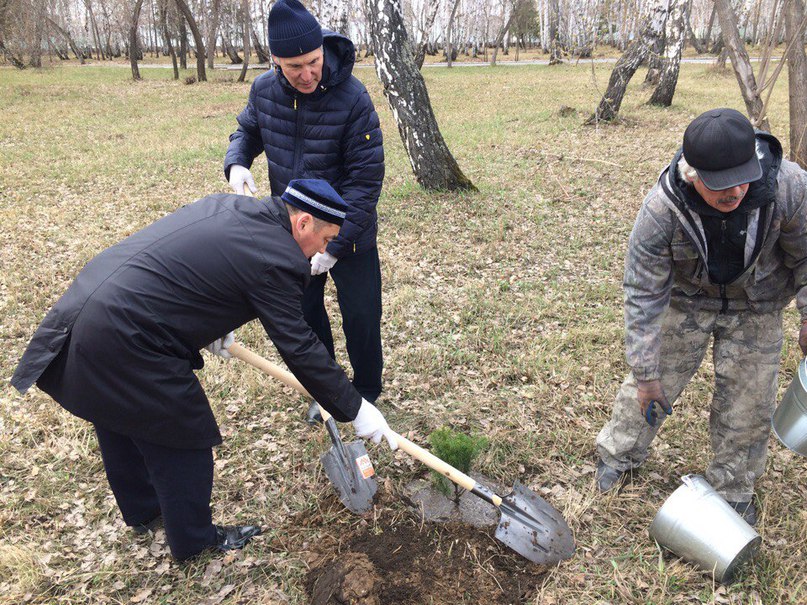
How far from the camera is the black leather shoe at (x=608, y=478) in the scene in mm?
3133

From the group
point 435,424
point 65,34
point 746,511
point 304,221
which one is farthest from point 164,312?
point 65,34

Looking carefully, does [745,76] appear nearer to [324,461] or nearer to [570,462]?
[570,462]

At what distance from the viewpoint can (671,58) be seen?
12953mm

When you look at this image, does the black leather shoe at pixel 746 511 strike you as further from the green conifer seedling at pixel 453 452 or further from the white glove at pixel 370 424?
the white glove at pixel 370 424

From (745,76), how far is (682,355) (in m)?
3.58

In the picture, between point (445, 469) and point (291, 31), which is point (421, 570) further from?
point (291, 31)

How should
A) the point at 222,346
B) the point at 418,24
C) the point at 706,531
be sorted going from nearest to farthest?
the point at 706,531
the point at 222,346
the point at 418,24

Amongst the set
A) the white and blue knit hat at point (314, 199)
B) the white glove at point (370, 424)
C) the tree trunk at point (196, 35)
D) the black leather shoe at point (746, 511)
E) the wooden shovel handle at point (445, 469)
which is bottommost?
the black leather shoe at point (746, 511)

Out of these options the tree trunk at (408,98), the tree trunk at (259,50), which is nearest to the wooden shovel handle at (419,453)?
the tree trunk at (408,98)

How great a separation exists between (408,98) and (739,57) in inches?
148

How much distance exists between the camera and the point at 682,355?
2816mm

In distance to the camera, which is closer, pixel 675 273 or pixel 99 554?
pixel 675 273

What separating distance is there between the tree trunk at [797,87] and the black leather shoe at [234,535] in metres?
5.44

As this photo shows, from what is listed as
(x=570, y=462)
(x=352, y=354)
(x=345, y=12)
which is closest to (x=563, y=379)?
(x=570, y=462)
